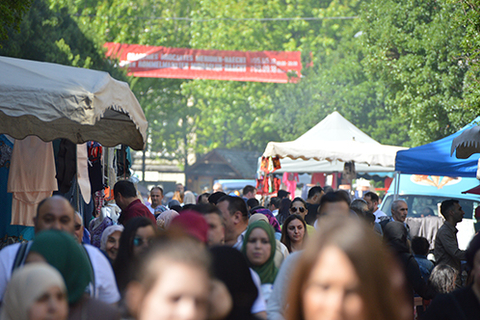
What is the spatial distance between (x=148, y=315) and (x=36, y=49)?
745 inches

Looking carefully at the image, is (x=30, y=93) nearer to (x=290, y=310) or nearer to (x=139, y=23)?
(x=290, y=310)

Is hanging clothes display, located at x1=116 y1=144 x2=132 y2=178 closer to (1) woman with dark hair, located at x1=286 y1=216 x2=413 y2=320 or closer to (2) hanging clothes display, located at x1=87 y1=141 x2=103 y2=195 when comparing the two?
(2) hanging clothes display, located at x1=87 y1=141 x2=103 y2=195

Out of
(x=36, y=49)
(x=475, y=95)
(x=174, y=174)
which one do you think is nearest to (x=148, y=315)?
(x=475, y=95)

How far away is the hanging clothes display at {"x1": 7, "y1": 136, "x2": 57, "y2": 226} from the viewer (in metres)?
7.16

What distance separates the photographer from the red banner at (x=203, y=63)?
27.2m

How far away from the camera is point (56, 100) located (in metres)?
5.32

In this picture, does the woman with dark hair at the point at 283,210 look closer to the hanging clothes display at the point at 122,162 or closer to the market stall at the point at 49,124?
the hanging clothes display at the point at 122,162

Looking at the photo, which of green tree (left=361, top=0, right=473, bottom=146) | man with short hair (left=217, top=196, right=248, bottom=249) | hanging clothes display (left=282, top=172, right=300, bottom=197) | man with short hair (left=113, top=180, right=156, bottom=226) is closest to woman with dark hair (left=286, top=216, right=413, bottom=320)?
man with short hair (left=217, top=196, right=248, bottom=249)

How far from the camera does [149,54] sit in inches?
1075

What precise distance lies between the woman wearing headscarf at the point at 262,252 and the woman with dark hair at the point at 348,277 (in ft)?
6.85

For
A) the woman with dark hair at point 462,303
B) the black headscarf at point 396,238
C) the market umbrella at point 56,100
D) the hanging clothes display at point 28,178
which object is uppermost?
the market umbrella at point 56,100

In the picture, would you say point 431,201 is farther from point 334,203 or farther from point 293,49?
point 293,49

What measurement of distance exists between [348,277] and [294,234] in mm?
4119

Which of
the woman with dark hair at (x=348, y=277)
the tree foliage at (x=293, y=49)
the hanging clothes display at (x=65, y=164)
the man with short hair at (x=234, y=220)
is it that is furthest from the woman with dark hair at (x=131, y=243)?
the tree foliage at (x=293, y=49)
